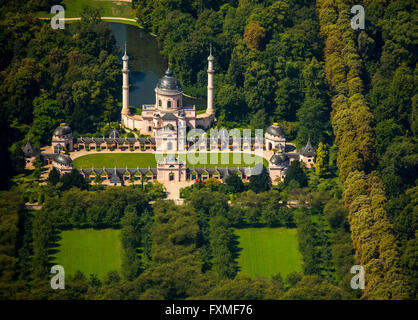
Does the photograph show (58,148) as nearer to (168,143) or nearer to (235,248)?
(168,143)

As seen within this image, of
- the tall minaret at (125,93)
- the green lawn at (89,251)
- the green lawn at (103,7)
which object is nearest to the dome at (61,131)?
the tall minaret at (125,93)

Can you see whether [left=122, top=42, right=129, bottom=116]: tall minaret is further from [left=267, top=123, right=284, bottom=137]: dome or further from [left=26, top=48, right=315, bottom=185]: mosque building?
[left=267, top=123, right=284, bottom=137]: dome

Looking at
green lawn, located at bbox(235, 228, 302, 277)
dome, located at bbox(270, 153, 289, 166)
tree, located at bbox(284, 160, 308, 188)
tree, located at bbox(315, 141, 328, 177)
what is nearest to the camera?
green lawn, located at bbox(235, 228, 302, 277)

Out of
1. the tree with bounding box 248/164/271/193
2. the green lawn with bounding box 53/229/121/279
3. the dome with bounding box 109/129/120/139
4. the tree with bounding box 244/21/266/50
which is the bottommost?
the green lawn with bounding box 53/229/121/279

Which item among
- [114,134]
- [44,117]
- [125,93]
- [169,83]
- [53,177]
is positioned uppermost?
[169,83]

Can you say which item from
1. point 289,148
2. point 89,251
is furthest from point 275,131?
point 89,251

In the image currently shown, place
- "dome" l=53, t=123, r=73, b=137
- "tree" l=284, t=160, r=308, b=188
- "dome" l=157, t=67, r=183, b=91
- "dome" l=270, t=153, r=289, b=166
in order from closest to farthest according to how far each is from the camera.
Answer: "tree" l=284, t=160, r=308, b=188
"dome" l=270, t=153, r=289, b=166
"dome" l=53, t=123, r=73, b=137
"dome" l=157, t=67, r=183, b=91

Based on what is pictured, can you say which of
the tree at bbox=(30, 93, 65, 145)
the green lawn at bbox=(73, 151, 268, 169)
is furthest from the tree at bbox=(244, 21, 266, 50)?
the tree at bbox=(30, 93, 65, 145)
